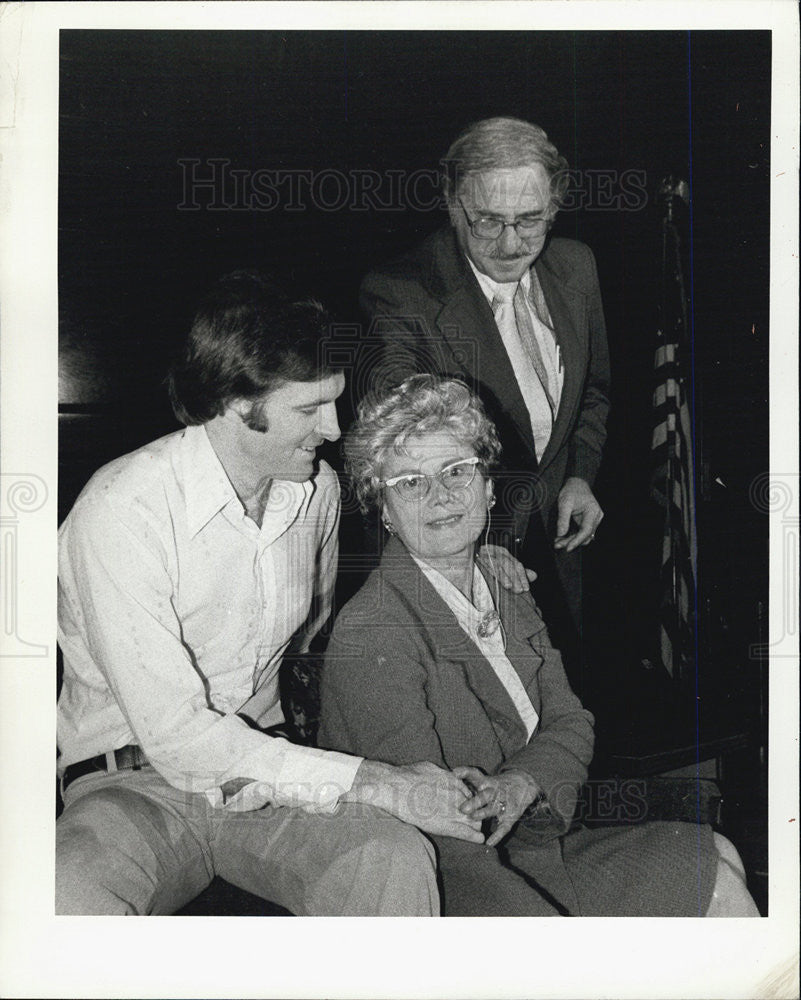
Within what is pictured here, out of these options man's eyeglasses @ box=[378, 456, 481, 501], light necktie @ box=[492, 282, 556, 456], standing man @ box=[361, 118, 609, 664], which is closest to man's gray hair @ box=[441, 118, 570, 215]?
standing man @ box=[361, 118, 609, 664]

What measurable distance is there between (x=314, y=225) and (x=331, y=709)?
1.05 metres

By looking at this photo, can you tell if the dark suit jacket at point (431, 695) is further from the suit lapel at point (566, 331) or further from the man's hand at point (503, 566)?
the suit lapel at point (566, 331)

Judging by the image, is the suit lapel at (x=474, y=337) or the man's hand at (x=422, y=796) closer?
the man's hand at (x=422, y=796)

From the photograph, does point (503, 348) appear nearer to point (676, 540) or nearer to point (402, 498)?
point (402, 498)

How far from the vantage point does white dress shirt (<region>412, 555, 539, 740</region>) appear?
2225 millimetres

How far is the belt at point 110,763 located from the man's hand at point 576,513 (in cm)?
101

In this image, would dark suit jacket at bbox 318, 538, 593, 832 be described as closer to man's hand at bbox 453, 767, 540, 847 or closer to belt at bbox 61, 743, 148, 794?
man's hand at bbox 453, 767, 540, 847

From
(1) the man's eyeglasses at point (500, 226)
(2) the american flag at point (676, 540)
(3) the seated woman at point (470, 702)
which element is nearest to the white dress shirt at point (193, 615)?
(3) the seated woman at point (470, 702)

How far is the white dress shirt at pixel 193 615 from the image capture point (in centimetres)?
216

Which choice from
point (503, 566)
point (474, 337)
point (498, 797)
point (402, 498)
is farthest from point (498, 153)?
point (498, 797)

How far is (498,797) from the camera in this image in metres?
2.17

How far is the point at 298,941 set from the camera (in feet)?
7.20

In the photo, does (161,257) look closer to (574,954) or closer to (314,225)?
(314,225)

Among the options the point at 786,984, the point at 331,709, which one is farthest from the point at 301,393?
the point at 786,984
